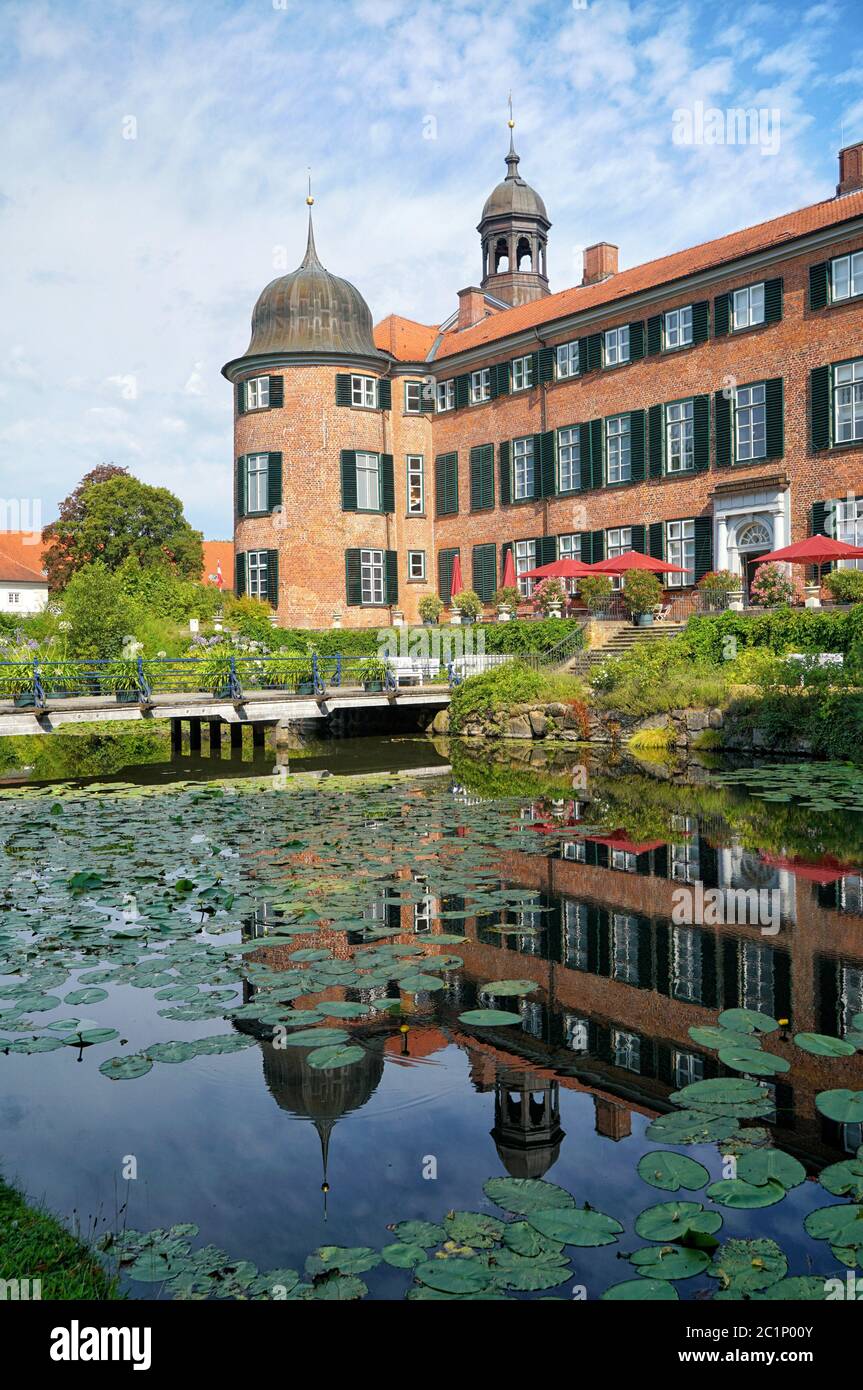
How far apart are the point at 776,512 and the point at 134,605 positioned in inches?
699

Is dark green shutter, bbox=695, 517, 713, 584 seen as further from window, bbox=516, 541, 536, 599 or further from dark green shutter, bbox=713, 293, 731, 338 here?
window, bbox=516, 541, 536, 599

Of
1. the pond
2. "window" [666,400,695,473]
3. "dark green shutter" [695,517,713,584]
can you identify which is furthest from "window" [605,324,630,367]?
the pond

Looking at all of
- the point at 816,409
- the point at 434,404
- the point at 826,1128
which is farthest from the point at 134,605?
the point at 826,1128

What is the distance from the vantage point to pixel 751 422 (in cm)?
2514

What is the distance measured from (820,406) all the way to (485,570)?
1174cm

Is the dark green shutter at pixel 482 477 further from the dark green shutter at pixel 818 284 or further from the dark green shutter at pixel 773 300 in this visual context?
the dark green shutter at pixel 818 284

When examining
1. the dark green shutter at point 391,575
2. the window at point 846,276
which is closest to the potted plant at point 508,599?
the dark green shutter at point 391,575

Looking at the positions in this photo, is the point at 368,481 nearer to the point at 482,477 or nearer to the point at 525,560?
the point at 482,477

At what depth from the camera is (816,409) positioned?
23.5m

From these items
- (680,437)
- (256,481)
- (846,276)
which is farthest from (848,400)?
(256,481)

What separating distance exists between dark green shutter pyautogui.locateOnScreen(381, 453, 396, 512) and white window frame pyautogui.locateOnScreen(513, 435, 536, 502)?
174 inches

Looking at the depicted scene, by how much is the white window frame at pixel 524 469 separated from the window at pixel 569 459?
1092 millimetres

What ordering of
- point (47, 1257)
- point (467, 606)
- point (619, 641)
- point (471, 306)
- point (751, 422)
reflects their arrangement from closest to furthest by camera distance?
point (47, 1257), point (619, 641), point (751, 422), point (467, 606), point (471, 306)
